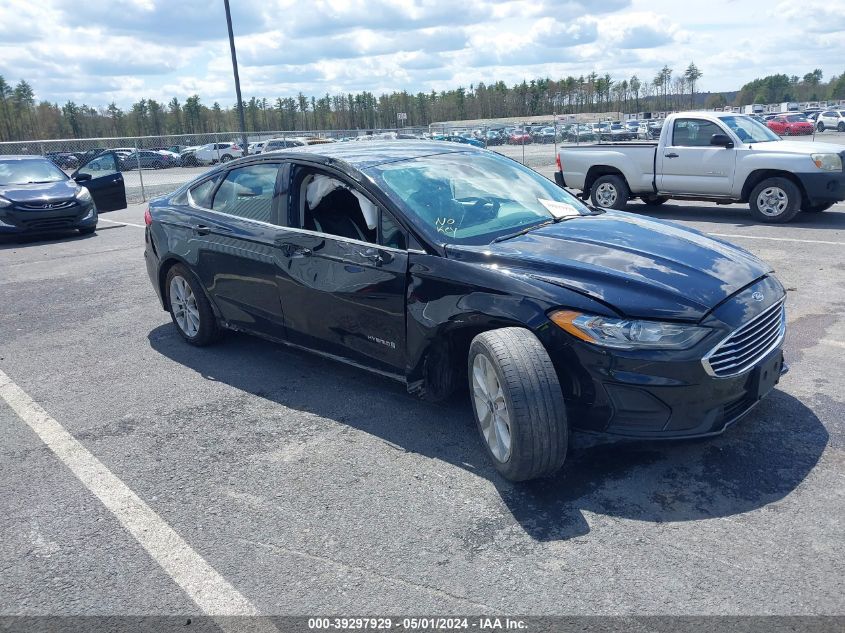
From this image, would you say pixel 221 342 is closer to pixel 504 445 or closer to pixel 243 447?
pixel 243 447

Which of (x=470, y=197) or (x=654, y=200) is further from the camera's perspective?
(x=654, y=200)

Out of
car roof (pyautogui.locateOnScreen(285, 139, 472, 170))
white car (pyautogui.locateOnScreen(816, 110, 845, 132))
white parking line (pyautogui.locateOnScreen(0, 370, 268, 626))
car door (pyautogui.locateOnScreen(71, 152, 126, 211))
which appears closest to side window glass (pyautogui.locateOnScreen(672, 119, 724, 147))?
car roof (pyautogui.locateOnScreen(285, 139, 472, 170))

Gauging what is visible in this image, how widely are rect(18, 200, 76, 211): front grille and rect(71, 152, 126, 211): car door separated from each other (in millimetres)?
2056

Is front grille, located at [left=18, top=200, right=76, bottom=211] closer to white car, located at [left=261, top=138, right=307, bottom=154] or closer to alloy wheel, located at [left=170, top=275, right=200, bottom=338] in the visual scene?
alloy wheel, located at [left=170, top=275, right=200, bottom=338]

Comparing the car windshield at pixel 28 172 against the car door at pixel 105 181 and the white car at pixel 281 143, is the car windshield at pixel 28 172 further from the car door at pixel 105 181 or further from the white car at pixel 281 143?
the white car at pixel 281 143

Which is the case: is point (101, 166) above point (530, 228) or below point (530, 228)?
above

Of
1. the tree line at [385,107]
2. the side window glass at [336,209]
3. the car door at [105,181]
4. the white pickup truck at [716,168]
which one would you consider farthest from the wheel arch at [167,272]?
the tree line at [385,107]

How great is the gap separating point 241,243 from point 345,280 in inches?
45.2

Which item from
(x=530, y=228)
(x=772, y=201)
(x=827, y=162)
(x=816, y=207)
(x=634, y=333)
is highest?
(x=530, y=228)

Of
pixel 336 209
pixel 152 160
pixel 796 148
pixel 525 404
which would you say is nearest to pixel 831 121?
pixel 152 160

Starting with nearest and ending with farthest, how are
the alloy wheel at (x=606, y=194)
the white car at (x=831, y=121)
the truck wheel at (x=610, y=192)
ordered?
the truck wheel at (x=610, y=192)
the alloy wheel at (x=606, y=194)
the white car at (x=831, y=121)

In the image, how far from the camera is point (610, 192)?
13008 mm

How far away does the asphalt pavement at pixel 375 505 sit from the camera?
9.31 ft

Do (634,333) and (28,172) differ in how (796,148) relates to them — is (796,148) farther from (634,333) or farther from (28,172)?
(28,172)
